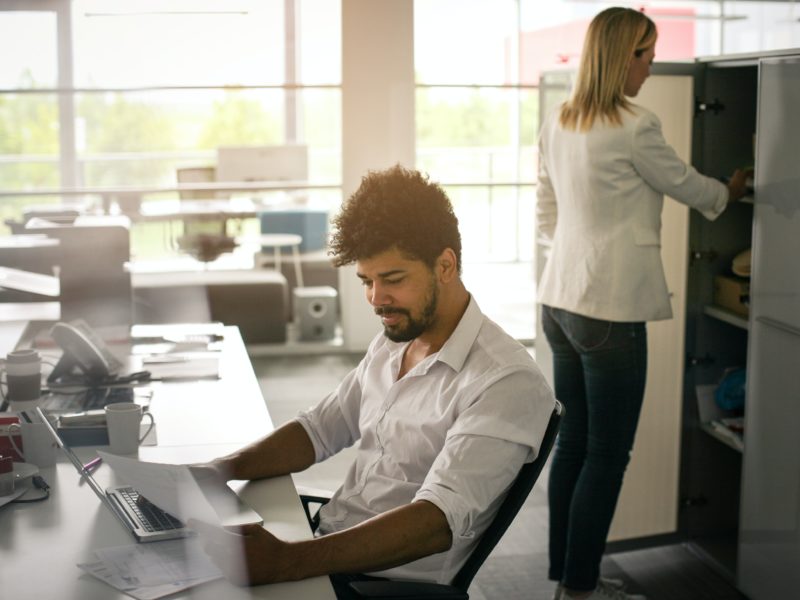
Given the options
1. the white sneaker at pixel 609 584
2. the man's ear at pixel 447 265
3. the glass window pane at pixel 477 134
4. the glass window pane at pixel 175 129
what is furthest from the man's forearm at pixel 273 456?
the glass window pane at pixel 477 134

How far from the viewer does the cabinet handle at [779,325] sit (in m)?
2.74

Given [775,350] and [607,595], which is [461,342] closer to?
[775,350]

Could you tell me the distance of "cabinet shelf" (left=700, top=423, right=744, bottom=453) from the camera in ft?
10.4

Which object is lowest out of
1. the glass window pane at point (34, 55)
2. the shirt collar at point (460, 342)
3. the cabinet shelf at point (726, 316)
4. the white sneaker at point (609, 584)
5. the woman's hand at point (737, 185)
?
the white sneaker at point (609, 584)

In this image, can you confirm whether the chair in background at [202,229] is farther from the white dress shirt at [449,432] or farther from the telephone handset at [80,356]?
the white dress shirt at [449,432]

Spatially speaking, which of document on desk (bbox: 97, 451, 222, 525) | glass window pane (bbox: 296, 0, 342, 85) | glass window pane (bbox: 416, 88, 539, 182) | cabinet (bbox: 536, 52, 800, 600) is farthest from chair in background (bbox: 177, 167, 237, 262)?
document on desk (bbox: 97, 451, 222, 525)

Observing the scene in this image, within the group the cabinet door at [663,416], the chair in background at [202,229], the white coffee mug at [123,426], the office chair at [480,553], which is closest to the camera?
→ the office chair at [480,553]

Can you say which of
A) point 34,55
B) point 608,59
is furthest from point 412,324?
point 34,55

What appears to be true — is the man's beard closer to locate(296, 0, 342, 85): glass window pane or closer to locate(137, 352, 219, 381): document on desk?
locate(137, 352, 219, 381): document on desk

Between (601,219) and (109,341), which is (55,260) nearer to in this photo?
(109,341)

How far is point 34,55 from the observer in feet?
22.0

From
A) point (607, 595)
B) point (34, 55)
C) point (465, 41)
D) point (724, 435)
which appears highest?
point (465, 41)

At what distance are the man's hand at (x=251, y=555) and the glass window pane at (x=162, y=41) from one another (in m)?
5.35

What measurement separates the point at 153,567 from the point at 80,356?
4.47ft
